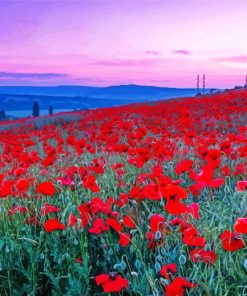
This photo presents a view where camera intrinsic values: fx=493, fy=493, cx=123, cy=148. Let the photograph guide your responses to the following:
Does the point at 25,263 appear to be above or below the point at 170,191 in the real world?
below

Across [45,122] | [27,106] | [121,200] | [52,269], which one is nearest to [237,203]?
[121,200]

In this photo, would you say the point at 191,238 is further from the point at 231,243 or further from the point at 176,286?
the point at 176,286

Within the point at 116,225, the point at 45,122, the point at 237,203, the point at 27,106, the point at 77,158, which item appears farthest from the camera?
the point at 27,106

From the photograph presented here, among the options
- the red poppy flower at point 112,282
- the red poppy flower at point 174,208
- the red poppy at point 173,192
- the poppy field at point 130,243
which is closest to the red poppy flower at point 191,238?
the poppy field at point 130,243

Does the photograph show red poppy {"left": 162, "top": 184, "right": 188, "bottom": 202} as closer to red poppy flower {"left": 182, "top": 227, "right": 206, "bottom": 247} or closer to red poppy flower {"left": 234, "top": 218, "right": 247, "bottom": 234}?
red poppy flower {"left": 182, "top": 227, "right": 206, "bottom": 247}

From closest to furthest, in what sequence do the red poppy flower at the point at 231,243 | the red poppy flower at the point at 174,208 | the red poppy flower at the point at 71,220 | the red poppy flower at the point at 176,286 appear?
the red poppy flower at the point at 176,286 < the red poppy flower at the point at 231,243 < the red poppy flower at the point at 174,208 < the red poppy flower at the point at 71,220

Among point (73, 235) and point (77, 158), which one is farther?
point (77, 158)

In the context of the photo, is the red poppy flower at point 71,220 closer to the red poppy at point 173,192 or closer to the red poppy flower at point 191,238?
the red poppy at point 173,192

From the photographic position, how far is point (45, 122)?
2073 centimetres

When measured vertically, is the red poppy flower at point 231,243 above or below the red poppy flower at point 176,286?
above

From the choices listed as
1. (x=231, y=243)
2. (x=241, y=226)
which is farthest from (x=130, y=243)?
(x=241, y=226)

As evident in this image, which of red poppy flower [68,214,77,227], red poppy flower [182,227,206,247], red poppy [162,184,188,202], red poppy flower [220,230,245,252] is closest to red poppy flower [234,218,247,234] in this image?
red poppy flower [220,230,245,252]

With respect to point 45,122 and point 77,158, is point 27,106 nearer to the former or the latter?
point 45,122

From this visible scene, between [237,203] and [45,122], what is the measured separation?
1775 cm
